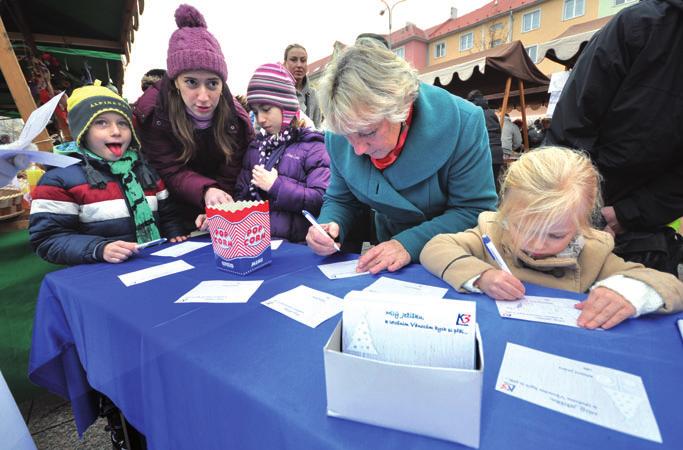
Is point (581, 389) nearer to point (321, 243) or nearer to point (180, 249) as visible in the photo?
point (321, 243)

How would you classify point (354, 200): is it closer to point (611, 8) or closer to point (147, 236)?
point (147, 236)

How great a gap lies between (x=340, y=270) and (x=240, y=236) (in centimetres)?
34

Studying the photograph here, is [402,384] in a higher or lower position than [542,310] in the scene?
higher

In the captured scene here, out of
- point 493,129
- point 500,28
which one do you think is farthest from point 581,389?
point 500,28

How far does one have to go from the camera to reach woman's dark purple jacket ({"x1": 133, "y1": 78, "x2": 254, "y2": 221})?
1.84 m

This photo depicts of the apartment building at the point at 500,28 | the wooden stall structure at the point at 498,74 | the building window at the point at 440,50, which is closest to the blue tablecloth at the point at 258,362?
the wooden stall structure at the point at 498,74

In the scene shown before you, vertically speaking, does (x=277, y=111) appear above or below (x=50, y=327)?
above

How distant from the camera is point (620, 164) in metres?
1.30

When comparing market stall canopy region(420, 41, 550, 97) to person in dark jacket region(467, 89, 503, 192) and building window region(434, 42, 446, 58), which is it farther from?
building window region(434, 42, 446, 58)

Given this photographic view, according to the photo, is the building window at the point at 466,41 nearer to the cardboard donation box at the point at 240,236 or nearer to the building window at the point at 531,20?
the building window at the point at 531,20

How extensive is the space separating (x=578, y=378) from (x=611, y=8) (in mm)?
25022

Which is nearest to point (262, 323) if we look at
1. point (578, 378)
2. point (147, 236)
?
point (578, 378)

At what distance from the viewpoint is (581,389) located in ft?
1.72

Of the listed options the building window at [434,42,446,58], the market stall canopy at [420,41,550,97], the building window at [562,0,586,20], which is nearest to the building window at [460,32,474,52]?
the building window at [434,42,446,58]
